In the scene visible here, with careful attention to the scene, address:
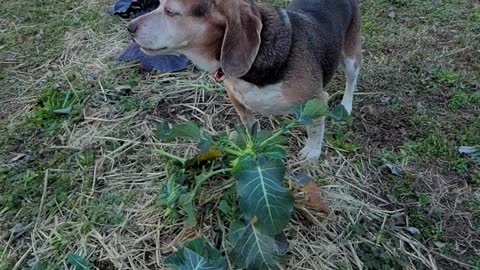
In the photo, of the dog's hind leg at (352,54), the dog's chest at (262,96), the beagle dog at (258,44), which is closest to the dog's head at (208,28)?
the beagle dog at (258,44)

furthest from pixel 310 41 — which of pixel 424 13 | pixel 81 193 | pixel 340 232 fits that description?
pixel 424 13

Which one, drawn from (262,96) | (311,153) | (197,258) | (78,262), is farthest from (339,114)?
(78,262)

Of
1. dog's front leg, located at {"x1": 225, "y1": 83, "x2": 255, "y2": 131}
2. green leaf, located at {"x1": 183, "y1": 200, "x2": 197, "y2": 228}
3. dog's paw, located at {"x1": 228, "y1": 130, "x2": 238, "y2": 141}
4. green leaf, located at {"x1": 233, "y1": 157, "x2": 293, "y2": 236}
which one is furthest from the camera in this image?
dog's front leg, located at {"x1": 225, "y1": 83, "x2": 255, "y2": 131}

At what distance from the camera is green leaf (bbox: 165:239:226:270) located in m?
2.30

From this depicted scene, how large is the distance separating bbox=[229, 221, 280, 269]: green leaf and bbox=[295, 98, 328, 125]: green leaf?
1.79ft

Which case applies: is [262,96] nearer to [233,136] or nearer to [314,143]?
[233,136]

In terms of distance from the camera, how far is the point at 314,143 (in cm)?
321

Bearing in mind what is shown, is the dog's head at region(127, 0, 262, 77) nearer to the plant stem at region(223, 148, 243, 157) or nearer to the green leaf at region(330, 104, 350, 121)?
the plant stem at region(223, 148, 243, 157)

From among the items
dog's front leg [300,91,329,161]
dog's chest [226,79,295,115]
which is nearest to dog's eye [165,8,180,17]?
dog's chest [226,79,295,115]

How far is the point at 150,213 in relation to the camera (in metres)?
2.83

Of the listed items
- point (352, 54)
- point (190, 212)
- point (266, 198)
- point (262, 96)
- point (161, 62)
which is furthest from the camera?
point (161, 62)

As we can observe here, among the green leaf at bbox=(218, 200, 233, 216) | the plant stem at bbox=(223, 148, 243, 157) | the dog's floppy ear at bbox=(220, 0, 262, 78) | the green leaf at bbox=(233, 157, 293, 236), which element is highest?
the dog's floppy ear at bbox=(220, 0, 262, 78)

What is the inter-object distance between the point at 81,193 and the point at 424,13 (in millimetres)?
3352

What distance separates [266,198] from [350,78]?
66.3 inches
